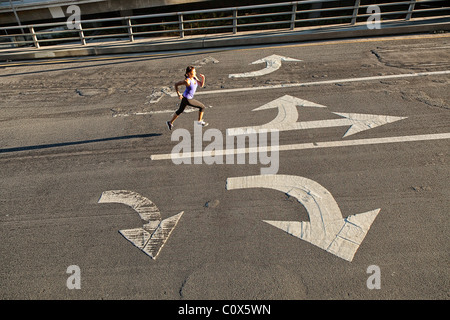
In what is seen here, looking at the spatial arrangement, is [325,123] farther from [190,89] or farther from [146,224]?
[146,224]

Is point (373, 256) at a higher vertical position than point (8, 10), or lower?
lower

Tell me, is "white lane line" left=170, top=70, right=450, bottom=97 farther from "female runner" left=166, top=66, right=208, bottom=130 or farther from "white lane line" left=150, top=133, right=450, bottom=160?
"white lane line" left=150, top=133, right=450, bottom=160

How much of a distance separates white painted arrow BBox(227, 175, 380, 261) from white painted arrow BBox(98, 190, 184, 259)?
1408 millimetres

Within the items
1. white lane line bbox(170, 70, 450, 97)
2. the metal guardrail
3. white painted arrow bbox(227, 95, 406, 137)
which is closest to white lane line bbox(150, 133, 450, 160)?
white painted arrow bbox(227, 95, 406, 137)

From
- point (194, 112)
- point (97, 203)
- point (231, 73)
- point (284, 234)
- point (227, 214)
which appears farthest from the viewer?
point (231, 73)

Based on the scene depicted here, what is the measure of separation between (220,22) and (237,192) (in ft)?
51.3

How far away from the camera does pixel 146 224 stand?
4973 millimetres

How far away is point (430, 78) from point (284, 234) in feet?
24.6

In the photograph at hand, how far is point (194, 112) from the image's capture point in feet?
27.3

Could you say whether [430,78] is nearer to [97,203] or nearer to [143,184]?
[143,184]

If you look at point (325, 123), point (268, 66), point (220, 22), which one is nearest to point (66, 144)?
point (325, 123)
